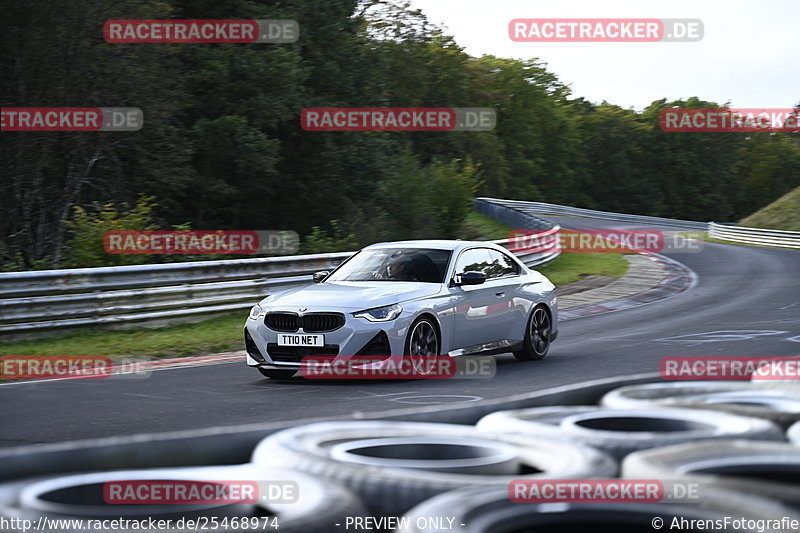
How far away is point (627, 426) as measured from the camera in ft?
16.7

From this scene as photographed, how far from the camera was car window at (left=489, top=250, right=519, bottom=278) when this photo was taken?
12.6 meters

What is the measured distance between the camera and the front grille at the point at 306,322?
10.5 meters

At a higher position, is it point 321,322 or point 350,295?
point 350,295

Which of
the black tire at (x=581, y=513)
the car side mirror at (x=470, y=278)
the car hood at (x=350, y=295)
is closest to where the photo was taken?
the black tire at (x=581, y=513)

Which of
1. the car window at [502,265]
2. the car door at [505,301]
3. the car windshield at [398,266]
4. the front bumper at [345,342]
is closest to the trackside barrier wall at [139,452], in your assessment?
the front bumper at [345,342]

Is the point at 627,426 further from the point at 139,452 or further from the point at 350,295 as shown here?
the point at 350,295

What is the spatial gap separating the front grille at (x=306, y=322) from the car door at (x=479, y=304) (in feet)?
5.12

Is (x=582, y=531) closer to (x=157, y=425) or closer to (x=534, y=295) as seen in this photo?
(x=157, y=425)

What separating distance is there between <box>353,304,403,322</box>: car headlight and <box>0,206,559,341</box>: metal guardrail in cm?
595

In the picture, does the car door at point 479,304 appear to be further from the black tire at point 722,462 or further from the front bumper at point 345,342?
the black tire at point 722,462

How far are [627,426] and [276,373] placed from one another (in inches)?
259

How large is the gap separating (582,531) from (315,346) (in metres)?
7.42

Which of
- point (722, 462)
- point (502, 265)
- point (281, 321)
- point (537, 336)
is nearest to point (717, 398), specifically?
point (722, 462)

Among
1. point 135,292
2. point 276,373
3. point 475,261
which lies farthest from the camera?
point 135,292
